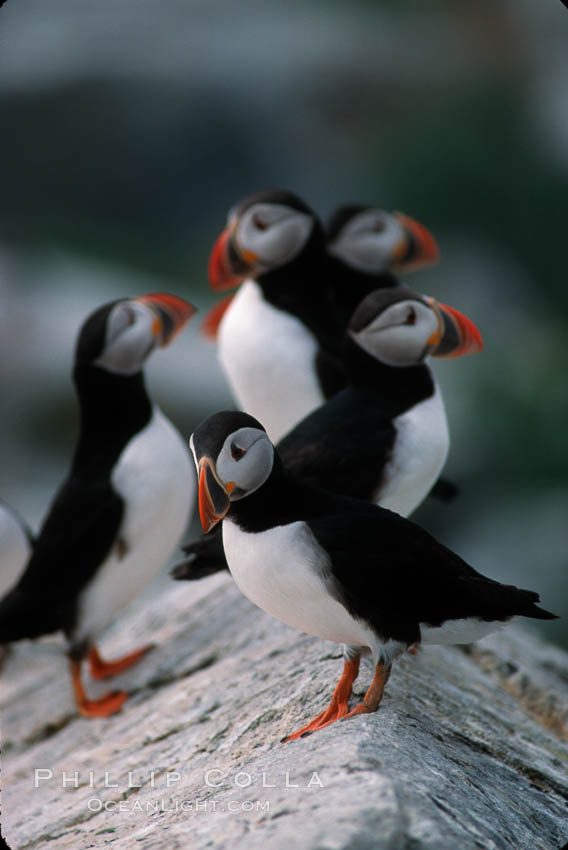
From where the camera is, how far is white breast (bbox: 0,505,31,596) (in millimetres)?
5562

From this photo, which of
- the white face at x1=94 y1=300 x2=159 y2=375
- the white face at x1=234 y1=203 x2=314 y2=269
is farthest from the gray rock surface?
the white face at x1=234 y1=203 x2=314 y2=269

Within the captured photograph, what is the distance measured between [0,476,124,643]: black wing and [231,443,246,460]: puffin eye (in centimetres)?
200

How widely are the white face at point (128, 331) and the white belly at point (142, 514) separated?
394 mm

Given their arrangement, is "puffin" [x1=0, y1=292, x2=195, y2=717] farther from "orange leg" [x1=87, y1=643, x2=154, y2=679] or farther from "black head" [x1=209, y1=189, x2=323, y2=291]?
"black head" [x1=209, y1=189, x2=323, y2=291]

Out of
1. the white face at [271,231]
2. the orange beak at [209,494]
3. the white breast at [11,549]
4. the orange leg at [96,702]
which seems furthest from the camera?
the white breast at [11,549]

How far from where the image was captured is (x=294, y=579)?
287 cm

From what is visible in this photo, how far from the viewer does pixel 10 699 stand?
17.7ft

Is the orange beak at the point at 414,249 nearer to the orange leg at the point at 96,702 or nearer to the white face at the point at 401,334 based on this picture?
the white face at the point at 401,334

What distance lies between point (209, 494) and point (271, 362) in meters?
2.28

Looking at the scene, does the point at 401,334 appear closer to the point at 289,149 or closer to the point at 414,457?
the point at 414,457

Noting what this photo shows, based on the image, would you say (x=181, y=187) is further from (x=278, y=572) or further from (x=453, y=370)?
(x=278, y=572)

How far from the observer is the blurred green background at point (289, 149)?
13.6 meters

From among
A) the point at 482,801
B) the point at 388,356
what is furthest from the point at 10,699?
the point at 482,801

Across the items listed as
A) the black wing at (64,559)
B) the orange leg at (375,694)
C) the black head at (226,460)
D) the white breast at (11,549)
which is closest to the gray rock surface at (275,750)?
the orange leg at (375,694)
